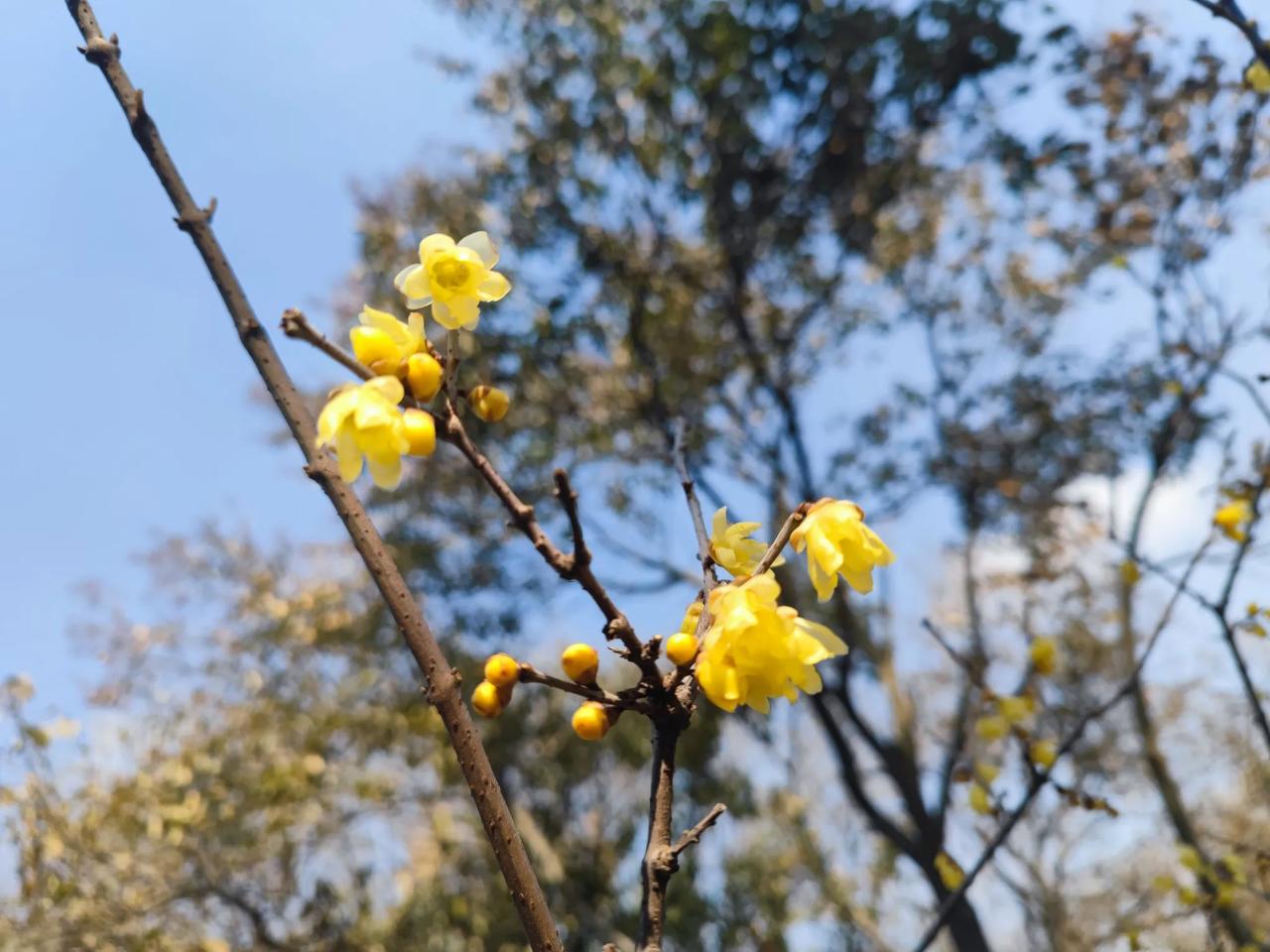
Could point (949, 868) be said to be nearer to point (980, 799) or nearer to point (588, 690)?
point (980, 799)

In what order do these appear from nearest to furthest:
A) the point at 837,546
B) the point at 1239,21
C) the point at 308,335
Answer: the point at 308,335
the point at 837,546
the point at 1239,21

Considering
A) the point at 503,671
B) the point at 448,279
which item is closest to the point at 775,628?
the point at 503,671

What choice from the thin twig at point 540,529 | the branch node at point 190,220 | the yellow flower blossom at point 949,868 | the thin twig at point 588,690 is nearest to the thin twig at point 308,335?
the thin twig at point 540,529

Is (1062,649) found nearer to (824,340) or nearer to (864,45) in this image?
(824,340)

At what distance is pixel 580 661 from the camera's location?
0.84 m

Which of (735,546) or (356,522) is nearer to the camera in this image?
(356,522)

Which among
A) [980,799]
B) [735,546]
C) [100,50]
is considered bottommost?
[735,546]

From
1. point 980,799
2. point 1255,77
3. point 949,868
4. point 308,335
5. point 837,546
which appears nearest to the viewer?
point 308,335

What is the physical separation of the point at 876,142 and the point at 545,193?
6.80 ft

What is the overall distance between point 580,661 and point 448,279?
45 centimetres

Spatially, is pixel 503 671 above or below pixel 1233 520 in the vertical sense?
below

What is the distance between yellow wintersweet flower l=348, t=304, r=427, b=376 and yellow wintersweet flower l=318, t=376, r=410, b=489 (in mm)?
23

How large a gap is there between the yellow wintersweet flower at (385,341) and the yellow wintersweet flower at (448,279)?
0.41 feet

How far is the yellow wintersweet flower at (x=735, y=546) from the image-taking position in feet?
3.28
